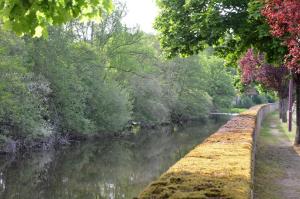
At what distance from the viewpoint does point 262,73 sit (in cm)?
3541

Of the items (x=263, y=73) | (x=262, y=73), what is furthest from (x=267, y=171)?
(x=263, y=73)

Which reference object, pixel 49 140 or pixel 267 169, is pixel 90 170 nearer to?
pixel 49 140

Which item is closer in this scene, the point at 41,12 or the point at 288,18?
the point at 41,12

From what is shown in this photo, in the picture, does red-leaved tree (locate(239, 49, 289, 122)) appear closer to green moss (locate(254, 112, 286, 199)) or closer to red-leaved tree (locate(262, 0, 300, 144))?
green moss (locate(254, 112, 286, 199))

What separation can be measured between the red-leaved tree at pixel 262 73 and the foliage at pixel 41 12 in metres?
25.9

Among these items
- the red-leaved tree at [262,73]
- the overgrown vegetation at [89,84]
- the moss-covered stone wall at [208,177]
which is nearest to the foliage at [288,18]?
the moss-covered stone wall at [208,177]

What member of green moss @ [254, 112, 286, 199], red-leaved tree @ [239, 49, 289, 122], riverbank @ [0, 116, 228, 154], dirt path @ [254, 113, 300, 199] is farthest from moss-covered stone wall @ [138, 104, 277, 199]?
red-leaved tree @ [239, 49, 289, 122]

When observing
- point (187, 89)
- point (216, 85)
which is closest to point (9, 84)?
point (187, 89)

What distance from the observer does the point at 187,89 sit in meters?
60.5

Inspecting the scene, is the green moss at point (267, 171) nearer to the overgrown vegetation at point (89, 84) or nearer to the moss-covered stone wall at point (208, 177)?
the moss-covered stone wall at point (208, 177)

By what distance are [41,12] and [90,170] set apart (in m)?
18.8

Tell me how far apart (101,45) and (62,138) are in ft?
58.2

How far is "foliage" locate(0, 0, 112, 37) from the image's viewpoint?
5043mm

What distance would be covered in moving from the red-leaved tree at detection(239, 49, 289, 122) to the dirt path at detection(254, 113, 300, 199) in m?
8.72
